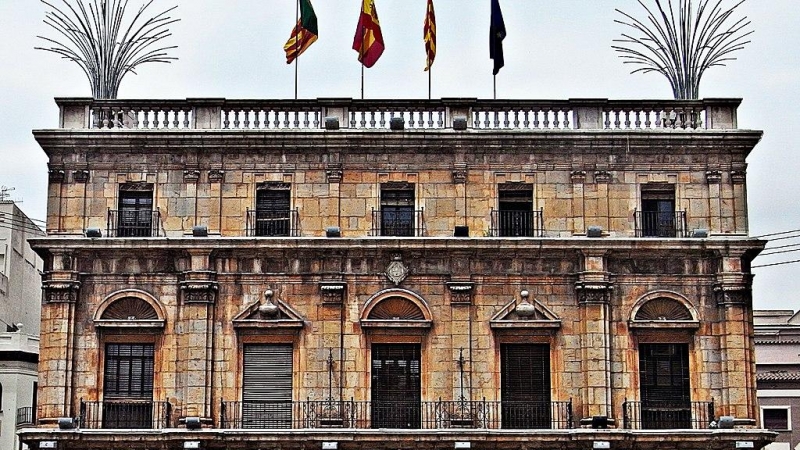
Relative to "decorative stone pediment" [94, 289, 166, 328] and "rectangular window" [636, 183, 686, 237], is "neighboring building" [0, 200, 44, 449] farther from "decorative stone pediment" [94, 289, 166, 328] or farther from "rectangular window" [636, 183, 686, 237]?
"rectangular window" [636, 183, 686, 237]

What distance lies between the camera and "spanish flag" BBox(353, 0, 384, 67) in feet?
139

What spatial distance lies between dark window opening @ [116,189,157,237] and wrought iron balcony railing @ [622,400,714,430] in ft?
48.6

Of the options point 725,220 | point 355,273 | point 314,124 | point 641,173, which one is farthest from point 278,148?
point 725,220

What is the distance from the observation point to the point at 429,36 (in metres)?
42.7

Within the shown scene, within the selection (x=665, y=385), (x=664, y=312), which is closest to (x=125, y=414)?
(x=665, y=385)

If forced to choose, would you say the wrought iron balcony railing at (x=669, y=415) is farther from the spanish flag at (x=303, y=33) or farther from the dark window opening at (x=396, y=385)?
the spanish flag at (x=303, y=33)

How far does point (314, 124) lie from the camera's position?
41.4 meters

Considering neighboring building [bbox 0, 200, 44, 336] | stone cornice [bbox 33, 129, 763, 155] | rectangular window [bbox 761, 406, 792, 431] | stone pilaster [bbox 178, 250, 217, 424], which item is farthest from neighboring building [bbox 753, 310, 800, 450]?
neighboring building [bbox 0, 200, 44, 336]

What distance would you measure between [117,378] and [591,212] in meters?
14.7

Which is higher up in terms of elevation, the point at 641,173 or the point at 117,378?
the point at 641,173

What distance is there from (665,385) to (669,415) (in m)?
0.88

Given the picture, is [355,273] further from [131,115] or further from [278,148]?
[131,115]

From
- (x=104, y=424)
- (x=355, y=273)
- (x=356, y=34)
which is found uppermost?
(x=356, y=34)

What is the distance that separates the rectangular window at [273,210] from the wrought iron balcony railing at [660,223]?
10.3 metres
